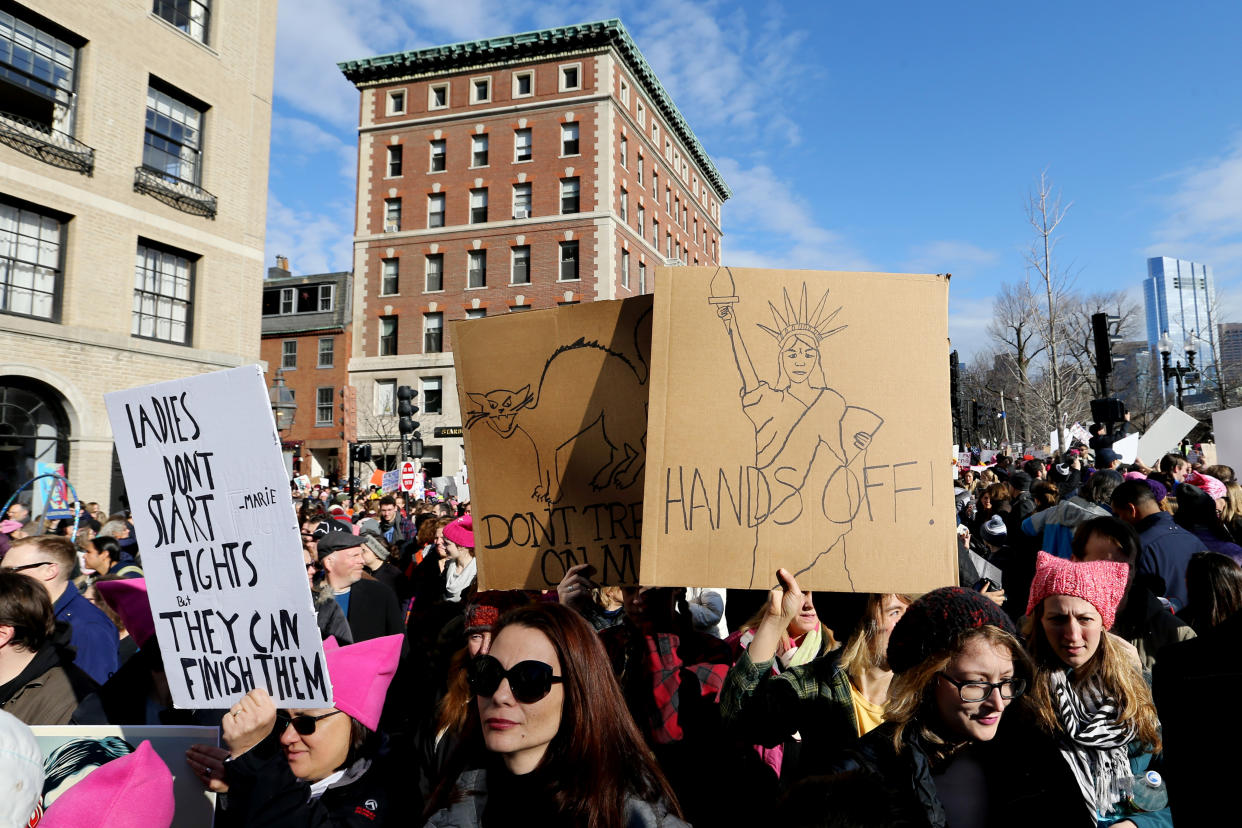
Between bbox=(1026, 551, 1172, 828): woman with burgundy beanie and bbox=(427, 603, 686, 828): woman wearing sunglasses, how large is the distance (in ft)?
4.23

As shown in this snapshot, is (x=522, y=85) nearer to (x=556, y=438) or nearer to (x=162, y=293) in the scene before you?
(x=162, y=293)

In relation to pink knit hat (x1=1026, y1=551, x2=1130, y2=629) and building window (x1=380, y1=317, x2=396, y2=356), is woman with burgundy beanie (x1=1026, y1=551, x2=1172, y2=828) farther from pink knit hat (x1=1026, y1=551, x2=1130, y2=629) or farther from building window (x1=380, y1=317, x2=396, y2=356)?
building window (x1=380, y1=317, x2=396, y2=356)

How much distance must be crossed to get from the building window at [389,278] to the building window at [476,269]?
3.90m

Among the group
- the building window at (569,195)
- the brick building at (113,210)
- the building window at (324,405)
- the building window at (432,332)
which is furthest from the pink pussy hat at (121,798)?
the building window at (324,405)

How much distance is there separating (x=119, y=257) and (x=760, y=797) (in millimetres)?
18238

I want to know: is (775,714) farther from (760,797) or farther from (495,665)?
(495,665)

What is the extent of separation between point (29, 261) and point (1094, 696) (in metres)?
18.6

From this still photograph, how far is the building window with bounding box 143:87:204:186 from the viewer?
56.7ft

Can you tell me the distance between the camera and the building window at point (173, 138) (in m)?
17.3

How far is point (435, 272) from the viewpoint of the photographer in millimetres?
37625

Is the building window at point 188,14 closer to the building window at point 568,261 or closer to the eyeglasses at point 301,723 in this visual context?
the building window at point 568,261

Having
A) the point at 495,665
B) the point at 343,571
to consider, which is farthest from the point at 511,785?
the point at 343,571

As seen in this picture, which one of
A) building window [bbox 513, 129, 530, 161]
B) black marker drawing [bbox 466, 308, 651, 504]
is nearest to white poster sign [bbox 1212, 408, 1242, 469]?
black marker drawing [bbox 466, 308, 651, 504]

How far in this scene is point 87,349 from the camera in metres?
15.8
